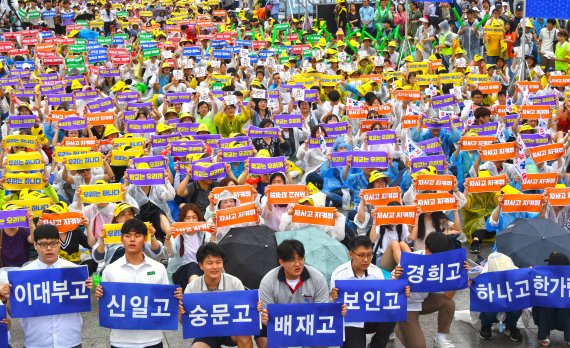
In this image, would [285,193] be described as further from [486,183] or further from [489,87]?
[489,87]

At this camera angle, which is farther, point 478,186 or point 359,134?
point 359,134

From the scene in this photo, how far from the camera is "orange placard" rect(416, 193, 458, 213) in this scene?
1027cm

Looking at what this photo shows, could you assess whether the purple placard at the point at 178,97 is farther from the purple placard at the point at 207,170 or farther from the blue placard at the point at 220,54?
the purple placard at the point at 207,170

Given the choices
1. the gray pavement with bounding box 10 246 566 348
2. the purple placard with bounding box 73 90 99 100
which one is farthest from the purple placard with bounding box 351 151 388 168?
the purple placard with bounding box 73 90 99 100

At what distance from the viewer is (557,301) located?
901 cm

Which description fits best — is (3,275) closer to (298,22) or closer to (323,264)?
(323,264)

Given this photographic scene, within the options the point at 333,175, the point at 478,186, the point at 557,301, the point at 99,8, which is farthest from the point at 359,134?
the point at 99,8

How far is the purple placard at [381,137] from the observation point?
14.1m

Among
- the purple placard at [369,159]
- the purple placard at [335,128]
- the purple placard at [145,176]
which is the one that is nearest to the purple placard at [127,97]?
the purple placard at [335,128]

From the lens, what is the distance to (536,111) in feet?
50.6

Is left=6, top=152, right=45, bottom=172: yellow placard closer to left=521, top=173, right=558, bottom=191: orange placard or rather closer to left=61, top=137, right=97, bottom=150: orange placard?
left=61, top=137, right=97, bottom=150: orange placard

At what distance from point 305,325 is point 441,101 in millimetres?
9203

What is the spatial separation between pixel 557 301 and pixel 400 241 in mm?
1709


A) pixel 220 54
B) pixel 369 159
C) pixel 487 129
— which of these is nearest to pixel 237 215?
pixel 369 159
